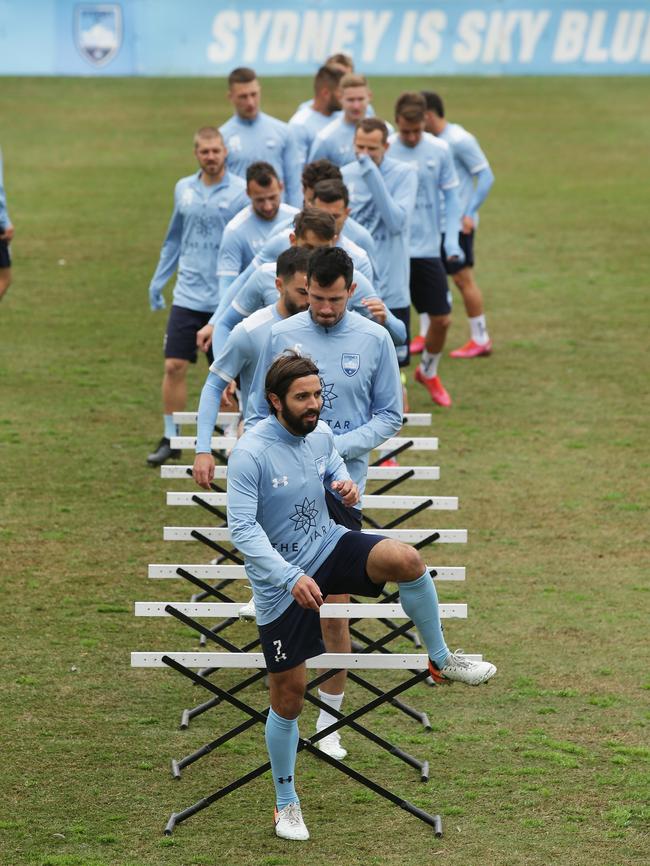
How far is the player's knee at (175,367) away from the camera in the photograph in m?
12.3

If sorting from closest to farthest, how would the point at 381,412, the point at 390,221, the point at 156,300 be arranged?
1. the point at 381,412
2. the point at 390,221
3. the point at 156,300

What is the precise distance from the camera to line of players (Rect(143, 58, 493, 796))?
25.5ft

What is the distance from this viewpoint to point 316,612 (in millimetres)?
6617

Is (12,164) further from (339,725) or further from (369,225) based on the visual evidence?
(339,725)

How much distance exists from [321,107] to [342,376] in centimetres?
805

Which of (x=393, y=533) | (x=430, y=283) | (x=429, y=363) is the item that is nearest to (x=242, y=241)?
(x=430, y=283)

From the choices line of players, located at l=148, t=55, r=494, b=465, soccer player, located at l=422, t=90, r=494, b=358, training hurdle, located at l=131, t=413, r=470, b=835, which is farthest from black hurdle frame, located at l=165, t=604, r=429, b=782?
soccer player, located at l=422, t=90, r=494, b=358

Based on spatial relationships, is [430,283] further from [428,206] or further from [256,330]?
[256,330]

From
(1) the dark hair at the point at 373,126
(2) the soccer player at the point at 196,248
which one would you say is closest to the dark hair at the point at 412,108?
(1) the dark hair at the point at 373,126

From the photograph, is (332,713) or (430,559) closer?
(332,713)

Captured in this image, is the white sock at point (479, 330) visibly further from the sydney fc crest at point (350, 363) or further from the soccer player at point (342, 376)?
the sydney fc crest at point (350, 363)

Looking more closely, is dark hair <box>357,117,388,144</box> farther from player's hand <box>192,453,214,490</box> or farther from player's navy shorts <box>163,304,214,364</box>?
player's hand <box>192,453,214,490</box>

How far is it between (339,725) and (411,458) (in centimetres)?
612

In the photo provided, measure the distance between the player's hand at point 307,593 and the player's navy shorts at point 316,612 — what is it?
0.93 ft
